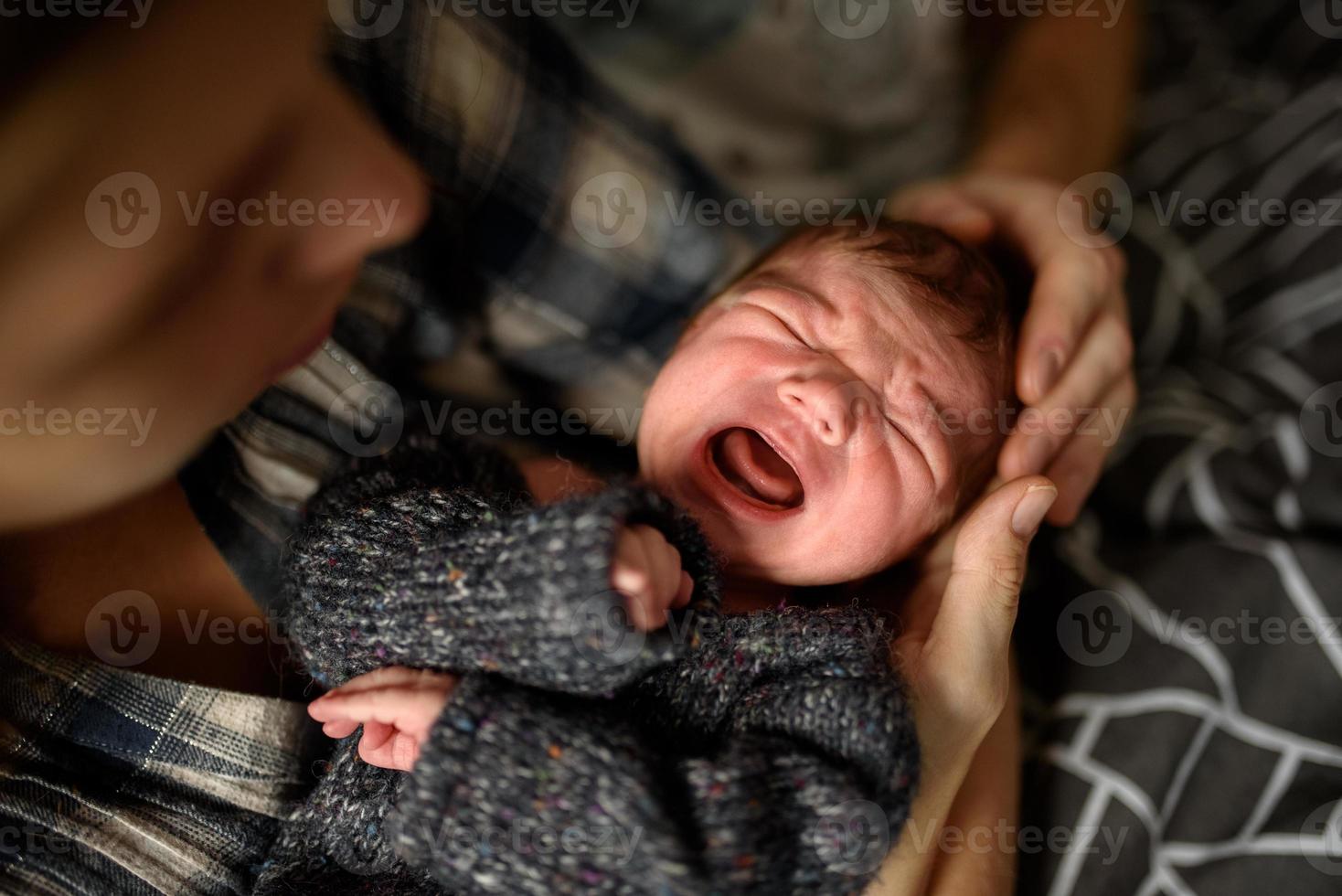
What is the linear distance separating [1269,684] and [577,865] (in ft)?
3.01

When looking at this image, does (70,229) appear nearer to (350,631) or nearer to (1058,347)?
(350,631)

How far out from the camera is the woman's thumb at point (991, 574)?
0.94m

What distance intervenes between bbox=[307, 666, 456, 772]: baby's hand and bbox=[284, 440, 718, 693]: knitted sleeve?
2 cm

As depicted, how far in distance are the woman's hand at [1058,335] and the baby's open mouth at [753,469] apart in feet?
0.88

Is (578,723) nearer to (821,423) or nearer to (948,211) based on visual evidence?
(821,423)

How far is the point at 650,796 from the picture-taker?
0.72m

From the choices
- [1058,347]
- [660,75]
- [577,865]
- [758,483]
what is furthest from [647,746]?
[660,75]

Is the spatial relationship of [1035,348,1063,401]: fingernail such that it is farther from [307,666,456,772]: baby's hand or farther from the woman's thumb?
[307,666,456,772]: baby's hand

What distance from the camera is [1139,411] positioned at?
4.80 feet

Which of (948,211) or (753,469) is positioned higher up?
(948,211)
